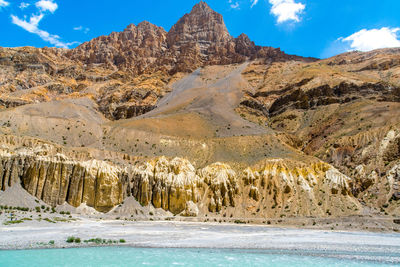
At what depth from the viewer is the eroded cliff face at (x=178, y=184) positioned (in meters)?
46.7

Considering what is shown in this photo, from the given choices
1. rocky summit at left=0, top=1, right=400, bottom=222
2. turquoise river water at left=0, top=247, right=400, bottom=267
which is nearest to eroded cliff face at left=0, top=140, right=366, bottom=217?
rocky summit at left=0, top=1, right=400, bottom=222

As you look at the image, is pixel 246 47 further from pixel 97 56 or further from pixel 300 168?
pixel 300 168

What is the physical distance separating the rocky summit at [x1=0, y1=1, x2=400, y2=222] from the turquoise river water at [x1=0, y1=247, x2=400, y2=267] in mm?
26929

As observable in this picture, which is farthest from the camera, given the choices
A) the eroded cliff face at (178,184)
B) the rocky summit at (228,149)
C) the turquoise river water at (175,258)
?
the rocky summit at (228,149)

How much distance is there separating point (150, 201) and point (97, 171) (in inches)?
363

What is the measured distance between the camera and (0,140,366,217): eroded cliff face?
46.7 m

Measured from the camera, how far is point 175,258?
19.7 metres

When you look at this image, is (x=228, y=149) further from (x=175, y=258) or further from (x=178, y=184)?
(x=175, y=258)

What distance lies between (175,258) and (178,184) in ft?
102

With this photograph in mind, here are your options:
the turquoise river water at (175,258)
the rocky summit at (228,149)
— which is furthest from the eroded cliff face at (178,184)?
the turquoise river water at (175,258)

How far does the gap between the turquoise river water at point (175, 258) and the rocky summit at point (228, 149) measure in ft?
88.3

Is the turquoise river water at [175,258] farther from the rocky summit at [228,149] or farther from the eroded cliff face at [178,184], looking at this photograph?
the eroded cliff face at [178,184]

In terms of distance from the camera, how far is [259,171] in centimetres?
5534

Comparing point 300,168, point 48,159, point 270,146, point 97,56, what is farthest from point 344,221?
point 97,56
